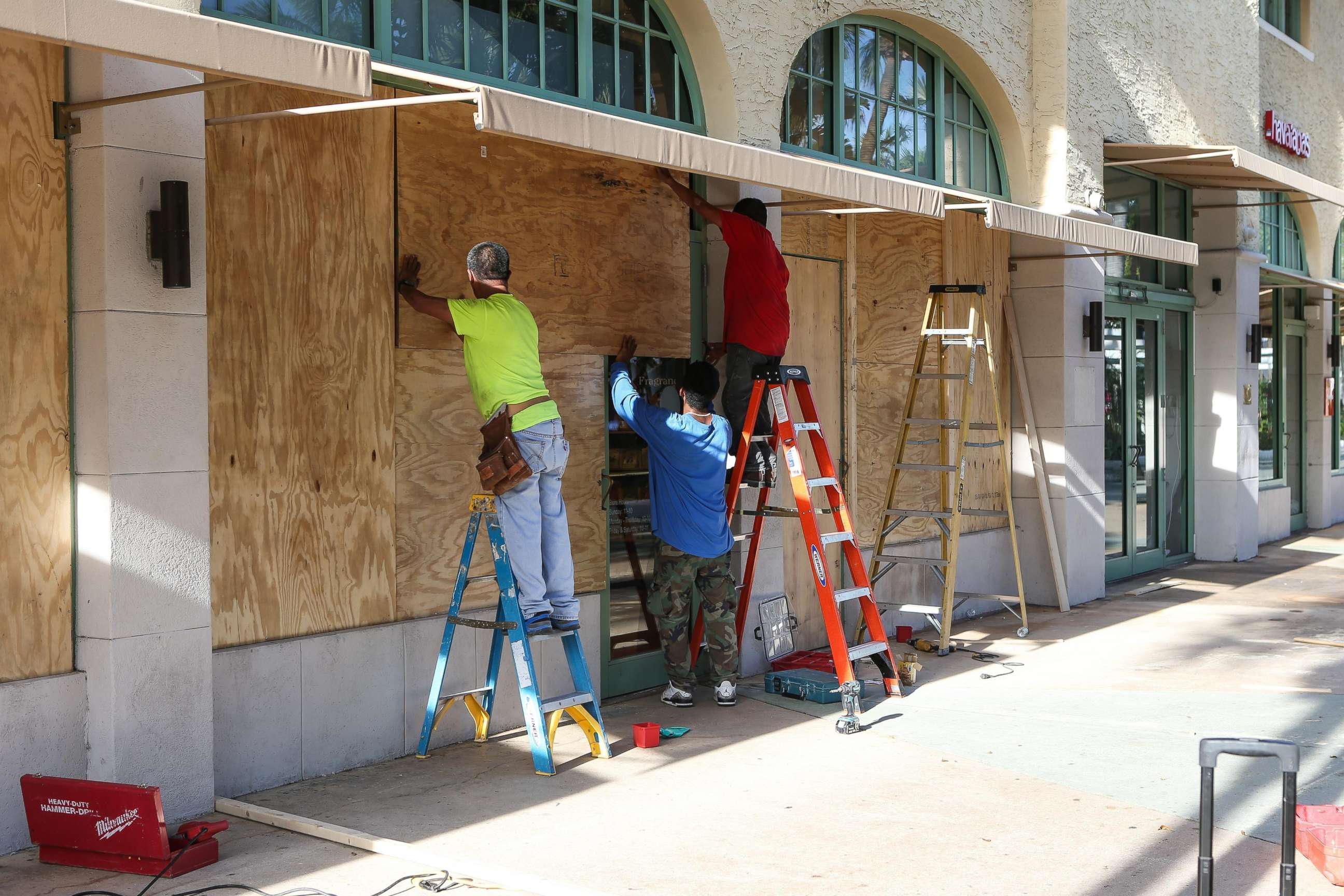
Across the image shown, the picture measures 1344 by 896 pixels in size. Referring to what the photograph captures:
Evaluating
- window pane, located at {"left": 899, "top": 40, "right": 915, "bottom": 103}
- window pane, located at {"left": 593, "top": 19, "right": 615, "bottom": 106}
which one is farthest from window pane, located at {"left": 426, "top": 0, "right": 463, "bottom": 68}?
window pane, located at {"left": 899, "top": 40, "right": 915, "bottom": 103}

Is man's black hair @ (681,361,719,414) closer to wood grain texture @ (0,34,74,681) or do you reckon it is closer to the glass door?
wood grain texture @ (0,34,74,681)

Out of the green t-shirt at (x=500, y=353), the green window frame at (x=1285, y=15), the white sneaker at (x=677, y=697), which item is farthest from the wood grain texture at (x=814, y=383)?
the green window frame at (x=1285, y=15)

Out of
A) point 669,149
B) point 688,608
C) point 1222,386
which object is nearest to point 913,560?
point 688,608

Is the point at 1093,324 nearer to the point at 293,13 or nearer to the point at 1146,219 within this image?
the point at 1146,219

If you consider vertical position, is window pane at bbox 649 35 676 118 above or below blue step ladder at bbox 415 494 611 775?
above

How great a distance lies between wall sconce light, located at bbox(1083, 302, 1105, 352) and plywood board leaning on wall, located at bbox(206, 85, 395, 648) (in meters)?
6.96

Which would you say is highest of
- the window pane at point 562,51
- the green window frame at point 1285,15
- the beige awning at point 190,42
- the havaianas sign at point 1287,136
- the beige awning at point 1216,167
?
the green window frame at point 1285,15

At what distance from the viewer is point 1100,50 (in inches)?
446

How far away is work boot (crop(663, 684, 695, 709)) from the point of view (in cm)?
728

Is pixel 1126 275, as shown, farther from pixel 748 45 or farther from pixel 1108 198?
pixel 748 45

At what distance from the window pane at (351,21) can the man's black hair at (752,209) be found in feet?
7.73

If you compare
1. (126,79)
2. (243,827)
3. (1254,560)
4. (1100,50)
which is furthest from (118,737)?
(1254,560)

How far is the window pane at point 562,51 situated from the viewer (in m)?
6.90

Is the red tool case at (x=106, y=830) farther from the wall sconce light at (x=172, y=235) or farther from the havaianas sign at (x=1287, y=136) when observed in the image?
the havaianas sign at (x=1287, y=136)
